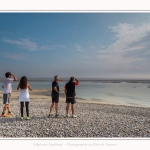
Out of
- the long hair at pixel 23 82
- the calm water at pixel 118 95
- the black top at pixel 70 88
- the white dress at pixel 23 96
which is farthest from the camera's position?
the calm water at pixel 118 95

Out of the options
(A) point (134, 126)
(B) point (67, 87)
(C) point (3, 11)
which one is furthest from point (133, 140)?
(C) point (3, 11)

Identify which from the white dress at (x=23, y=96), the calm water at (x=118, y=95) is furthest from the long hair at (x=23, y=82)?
the calm water at (x=118, y=95)

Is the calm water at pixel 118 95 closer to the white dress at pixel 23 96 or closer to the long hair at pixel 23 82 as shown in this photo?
the white dress at pixel 23 96

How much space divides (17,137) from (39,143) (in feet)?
3.33

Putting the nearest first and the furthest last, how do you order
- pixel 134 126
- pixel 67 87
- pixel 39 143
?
pixel 39 143 < pixel 134 126 < pixel 67 87

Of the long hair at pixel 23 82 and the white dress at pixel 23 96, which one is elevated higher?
the long hair at pixel 23 82

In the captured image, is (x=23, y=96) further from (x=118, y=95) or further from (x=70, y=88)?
(x=118, y=95)

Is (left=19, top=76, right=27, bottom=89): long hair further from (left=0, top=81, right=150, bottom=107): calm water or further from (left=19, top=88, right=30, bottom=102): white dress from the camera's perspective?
(left=0, top=81, right=150, bottom=107): calm water

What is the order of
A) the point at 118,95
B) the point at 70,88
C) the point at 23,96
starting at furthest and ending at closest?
the point at 118,95 < the point at 70,88 < the point at 23,96

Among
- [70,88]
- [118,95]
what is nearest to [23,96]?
[70,88]

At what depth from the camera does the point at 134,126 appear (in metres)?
7.86

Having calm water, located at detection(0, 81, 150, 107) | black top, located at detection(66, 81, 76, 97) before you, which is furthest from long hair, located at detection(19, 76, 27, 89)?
calm water, located at detection(0, 81, 150, 107)

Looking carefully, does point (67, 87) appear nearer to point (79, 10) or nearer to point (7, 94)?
point (7, 94)

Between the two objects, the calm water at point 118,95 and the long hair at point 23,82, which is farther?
the calm water at point 118,95
